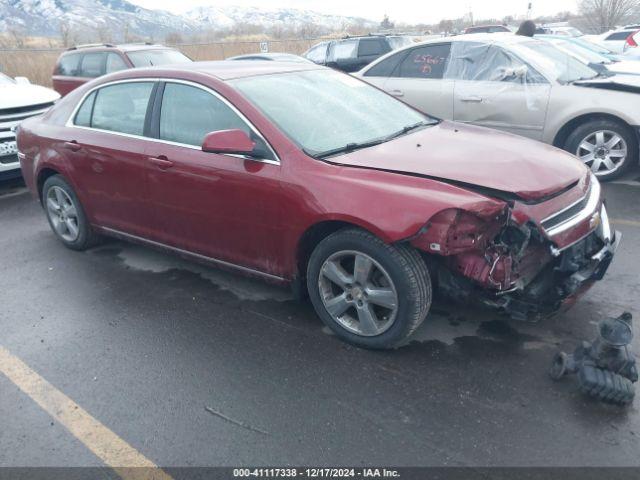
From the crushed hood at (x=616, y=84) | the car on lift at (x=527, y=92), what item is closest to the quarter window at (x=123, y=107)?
the car on lift at (x=527, y=92)

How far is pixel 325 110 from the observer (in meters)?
3.88

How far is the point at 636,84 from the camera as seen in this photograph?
6.05 meters

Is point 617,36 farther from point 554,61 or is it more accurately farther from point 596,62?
point 554,61

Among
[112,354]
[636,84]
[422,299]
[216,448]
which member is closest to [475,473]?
[422,299]

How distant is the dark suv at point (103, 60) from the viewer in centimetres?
1030

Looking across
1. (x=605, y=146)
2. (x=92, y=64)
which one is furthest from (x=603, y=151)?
(x=92, y=64)

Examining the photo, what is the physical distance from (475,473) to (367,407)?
2.13 ft

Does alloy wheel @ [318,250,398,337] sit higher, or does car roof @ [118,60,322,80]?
car roof @ [118,60,322,80]

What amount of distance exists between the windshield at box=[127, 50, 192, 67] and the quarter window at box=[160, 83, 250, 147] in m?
6.78

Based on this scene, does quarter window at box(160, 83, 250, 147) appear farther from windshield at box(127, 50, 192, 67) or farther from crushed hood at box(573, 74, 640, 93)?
windshield at box(127, 50, 192, 67)

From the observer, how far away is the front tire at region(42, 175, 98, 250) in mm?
4984

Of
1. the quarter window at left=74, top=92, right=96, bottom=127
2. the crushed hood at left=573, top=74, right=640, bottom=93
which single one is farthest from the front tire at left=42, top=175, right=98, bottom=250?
the crushed hood at left=573, top=74, right=640, bottom=93

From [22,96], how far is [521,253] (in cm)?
731

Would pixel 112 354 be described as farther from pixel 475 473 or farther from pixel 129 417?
pixel 475 473
